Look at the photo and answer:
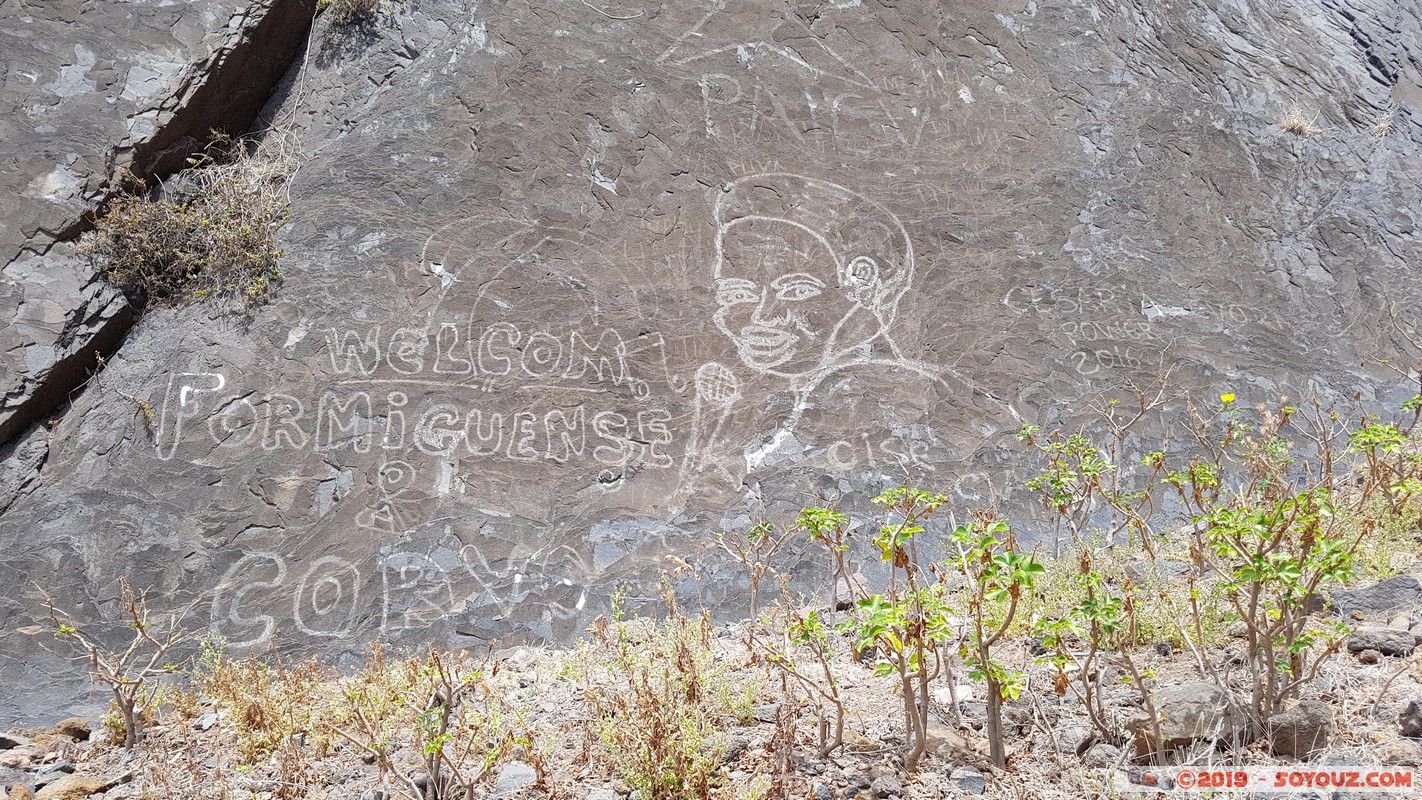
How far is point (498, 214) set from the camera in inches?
225

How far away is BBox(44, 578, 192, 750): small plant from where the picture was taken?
341 centimetres

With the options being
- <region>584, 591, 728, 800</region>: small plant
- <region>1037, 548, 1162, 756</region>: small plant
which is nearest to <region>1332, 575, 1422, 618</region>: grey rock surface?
<region>1037, 548, 1162, 756</region>: small plant

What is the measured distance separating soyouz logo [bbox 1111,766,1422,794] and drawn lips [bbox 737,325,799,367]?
3424 millimetres

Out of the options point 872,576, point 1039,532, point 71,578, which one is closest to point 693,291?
point 872,576

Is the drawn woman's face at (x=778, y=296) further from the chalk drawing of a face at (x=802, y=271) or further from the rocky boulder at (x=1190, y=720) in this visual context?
the rocky boulder at (x=1190, y=720)

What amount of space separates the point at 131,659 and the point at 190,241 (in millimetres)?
2695

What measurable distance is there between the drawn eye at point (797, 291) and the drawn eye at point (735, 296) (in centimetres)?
16

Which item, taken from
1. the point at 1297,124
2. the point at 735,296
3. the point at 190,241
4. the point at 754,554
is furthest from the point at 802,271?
the point at 1297,124

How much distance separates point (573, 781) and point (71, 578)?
9.81ft

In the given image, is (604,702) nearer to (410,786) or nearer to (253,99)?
(410,786)

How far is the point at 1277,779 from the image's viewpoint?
94.2 inches

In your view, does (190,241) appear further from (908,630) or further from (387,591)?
(908,630)

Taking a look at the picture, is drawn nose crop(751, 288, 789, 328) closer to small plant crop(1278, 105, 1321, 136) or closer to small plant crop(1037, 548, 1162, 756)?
small plant crop(1037, 548, 1162, 756)

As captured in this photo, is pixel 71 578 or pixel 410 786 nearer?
pixel 410 786
